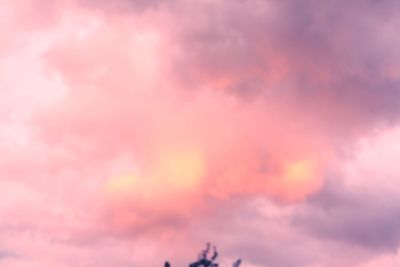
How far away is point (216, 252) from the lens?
48438mm

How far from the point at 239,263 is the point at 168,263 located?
25.2 ft

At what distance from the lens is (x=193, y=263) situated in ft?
163

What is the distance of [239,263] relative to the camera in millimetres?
49125

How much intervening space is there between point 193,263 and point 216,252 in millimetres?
3079

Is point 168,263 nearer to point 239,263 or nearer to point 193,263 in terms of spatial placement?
point 193,263

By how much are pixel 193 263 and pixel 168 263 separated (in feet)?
10.6

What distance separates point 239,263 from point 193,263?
497cm

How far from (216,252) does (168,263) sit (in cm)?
518

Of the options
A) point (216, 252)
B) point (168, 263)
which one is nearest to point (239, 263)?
point (216, 252)

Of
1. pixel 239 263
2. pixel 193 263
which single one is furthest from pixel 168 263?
pixel 239 263

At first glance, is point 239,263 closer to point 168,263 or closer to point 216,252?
point 216,252
